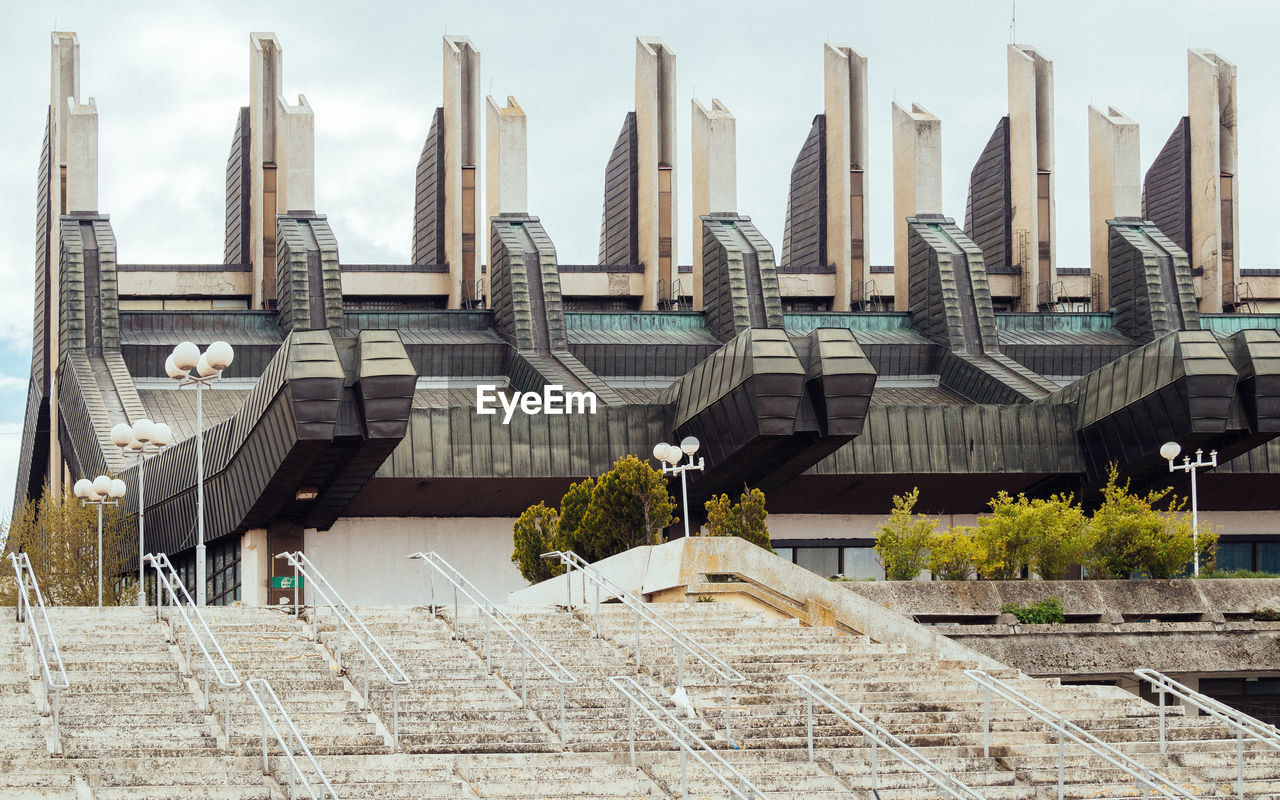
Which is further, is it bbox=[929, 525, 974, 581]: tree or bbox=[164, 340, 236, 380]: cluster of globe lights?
bbox=[929, 525, 974, 581]: tree

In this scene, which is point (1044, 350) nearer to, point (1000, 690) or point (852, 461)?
point (852, 461)

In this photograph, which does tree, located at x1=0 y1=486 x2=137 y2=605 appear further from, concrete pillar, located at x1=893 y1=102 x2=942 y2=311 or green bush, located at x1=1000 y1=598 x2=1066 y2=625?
concrete pillar, located at x1=893 y1=102 x2=942 y2=311

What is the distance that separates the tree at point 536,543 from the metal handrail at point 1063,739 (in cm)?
1184

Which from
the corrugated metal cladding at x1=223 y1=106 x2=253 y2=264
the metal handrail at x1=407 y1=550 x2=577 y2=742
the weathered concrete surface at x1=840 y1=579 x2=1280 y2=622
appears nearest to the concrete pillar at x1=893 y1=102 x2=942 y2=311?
the corrugated metal cladding at x1=223 y1=106 x2=253 y2=264

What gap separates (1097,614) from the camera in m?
25.4

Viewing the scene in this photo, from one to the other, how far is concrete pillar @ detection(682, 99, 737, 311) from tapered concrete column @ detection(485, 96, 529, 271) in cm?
475

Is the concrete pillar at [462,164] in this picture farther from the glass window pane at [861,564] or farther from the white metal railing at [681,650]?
the white metal railing at [681,650]

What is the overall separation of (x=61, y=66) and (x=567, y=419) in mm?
21841

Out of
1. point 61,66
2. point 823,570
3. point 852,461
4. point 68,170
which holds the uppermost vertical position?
point 61,66

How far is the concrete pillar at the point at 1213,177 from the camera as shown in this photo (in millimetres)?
51062

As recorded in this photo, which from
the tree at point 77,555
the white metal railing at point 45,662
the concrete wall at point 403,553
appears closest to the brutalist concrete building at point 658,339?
the concrete wall at point 403,553

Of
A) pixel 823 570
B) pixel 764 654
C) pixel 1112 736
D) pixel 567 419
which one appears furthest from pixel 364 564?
pixel 1112 736

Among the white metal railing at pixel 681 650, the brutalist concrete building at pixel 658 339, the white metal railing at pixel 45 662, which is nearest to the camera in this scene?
the white metal railing at pixel 45 662

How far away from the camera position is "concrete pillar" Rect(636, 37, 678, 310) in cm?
4856
